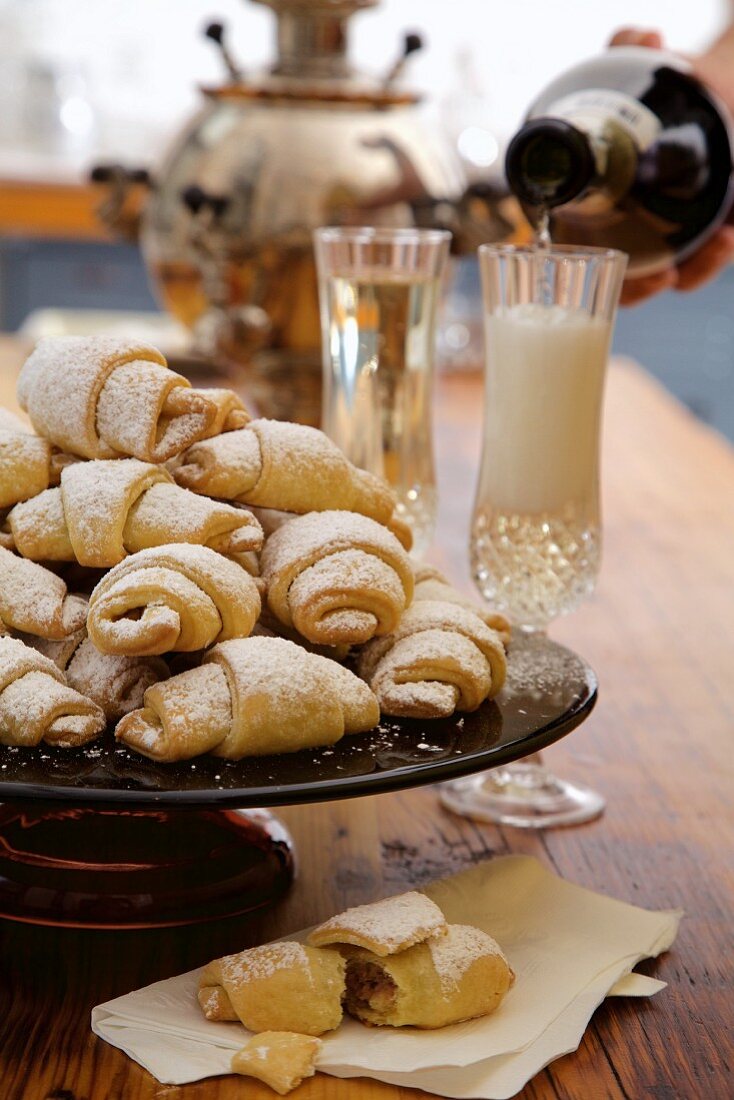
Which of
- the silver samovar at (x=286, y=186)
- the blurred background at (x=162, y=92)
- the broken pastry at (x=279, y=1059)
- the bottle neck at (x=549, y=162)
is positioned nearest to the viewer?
the broken pastry at (x=279, y=1059)

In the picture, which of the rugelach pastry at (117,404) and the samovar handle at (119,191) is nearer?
the rugelach pastry at (117,404)

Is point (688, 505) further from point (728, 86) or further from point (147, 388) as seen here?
point (147, 388)

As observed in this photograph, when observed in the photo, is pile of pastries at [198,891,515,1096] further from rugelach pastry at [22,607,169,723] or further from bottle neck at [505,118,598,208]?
bottle neck at [505,118,598,208]

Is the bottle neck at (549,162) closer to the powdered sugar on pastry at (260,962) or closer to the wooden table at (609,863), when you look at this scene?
the wooden table at (609,863)

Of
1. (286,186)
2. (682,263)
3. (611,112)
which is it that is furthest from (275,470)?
(286,186)

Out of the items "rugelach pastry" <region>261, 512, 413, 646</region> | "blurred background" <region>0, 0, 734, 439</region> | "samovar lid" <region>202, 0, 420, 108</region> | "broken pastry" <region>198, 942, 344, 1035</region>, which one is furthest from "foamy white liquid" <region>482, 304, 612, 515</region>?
"blurred background" <region>0, 0, 734, 439</region>

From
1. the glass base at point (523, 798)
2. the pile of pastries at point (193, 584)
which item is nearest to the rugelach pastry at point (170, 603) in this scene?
the pile of pastries at point (193, 584)

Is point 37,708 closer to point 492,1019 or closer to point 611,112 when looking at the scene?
point 492,1019
